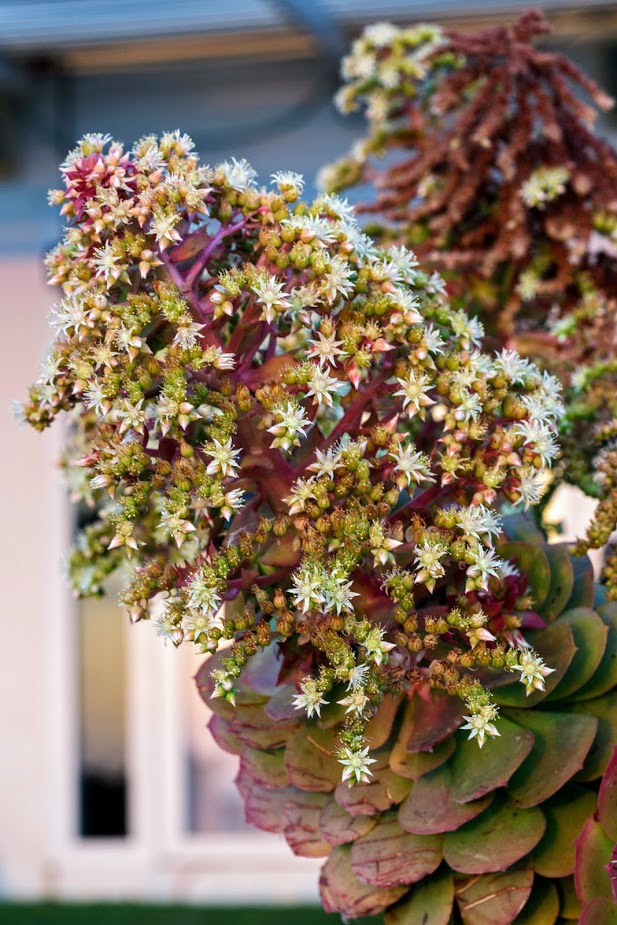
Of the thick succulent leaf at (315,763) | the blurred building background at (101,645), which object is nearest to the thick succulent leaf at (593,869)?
the thick succulent leaf at (315,763)

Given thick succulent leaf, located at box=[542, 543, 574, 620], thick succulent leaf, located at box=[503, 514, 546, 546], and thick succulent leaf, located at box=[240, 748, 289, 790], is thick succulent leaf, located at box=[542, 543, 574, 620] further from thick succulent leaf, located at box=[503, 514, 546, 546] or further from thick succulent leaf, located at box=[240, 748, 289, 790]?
thick succulent leaf, located at box=[240, 748, 289, 790]

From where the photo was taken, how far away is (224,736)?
56cm

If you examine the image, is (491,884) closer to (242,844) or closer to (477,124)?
(477,124)

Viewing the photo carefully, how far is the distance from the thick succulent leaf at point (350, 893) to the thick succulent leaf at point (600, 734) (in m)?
0.11

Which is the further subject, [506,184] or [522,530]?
[506,184]

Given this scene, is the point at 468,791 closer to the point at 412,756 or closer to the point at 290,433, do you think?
the point at 412,756

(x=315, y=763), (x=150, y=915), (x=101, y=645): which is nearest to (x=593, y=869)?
(x=315, y=763)

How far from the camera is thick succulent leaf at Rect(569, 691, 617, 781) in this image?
0.50m

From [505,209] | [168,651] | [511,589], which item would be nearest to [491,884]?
[511,589]

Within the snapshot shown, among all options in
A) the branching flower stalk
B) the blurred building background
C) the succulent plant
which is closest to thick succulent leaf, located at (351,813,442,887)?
the succulent plant

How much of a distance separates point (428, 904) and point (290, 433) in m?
0.23

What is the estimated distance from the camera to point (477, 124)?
31.1 inches

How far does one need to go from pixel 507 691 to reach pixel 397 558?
88 mm

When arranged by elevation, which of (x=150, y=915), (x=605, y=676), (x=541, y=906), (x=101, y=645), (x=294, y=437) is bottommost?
(x=150, y=915)
